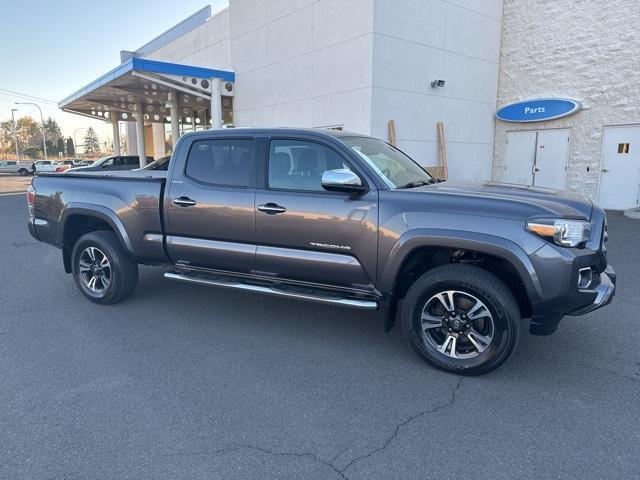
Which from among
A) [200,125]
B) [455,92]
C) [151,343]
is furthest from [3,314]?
[200,125]

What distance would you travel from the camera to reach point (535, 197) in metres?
3.60

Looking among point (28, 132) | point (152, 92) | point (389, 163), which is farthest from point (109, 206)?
point (28, 132)

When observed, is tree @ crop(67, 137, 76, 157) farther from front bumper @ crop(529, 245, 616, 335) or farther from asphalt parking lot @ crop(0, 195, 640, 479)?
front bumper @ crop(529, 245, 616, 335)

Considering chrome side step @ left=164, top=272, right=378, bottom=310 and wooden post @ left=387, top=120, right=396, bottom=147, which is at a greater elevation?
wooden post @ left=387, top=120, right=396, bottom=147

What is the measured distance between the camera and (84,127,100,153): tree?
13600 centimetres

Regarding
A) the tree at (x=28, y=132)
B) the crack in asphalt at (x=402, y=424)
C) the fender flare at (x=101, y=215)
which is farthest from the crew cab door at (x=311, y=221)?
the tree at (x=28, y=132)

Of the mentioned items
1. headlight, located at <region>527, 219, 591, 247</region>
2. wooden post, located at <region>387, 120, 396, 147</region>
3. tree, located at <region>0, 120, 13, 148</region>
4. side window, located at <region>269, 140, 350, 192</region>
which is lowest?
headlight, located at <region>527, 219, 591, 247</region>

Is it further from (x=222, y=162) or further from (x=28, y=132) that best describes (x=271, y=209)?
(x=28, y=132)

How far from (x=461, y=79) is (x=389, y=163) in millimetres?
11127

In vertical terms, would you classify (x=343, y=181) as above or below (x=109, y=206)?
above

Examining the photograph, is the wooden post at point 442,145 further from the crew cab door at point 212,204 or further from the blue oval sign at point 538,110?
the crew cab door at point 212,204

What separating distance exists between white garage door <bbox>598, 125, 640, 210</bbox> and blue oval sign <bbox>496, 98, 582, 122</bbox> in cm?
123

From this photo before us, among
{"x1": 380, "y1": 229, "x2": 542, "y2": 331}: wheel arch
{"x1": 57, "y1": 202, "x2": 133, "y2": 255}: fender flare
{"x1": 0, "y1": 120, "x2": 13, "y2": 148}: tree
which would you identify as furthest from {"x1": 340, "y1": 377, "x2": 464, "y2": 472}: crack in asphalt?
{"x1": 0, "y1": 120, "x2": 13, "y2": 148}: tree

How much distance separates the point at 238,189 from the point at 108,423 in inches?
90.1
